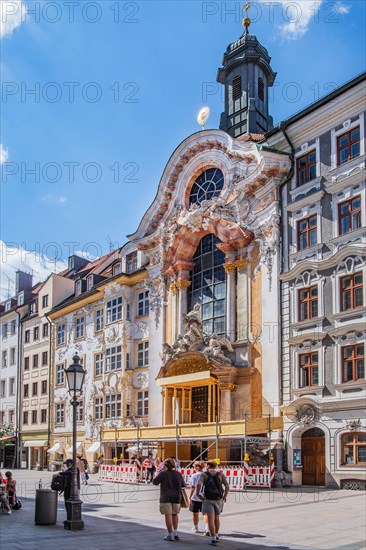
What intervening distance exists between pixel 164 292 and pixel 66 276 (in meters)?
20.8

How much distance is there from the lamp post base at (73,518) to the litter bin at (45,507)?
523 millimetres

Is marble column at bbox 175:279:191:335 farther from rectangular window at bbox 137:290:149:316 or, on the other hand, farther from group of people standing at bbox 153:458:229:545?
group of people standing at bbox 153:458:229:545

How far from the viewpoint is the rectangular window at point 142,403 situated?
42397 mm

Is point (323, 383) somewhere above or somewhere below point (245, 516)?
above

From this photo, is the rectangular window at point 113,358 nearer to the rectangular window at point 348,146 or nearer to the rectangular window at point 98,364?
the rectangular window at point 98,364

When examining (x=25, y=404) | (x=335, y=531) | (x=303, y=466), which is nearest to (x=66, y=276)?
(x=25, y=404)

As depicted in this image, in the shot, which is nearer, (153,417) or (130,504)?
(130,504)

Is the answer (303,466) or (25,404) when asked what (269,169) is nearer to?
(303,466)

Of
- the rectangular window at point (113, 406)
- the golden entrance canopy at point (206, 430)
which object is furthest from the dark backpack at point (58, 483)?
the rectangular window at point (113, 406)

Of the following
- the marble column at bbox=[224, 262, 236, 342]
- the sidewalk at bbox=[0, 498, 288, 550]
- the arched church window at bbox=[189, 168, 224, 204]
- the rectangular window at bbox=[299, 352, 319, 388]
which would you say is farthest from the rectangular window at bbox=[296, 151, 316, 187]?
the sidewalk at bbox=[0, 498, 288, 550]

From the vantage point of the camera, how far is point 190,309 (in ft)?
131

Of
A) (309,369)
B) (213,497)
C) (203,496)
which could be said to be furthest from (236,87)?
(213,497)

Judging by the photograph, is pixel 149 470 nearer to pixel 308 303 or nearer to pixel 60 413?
pixel 308 303

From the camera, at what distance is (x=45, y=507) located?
17359 mm
